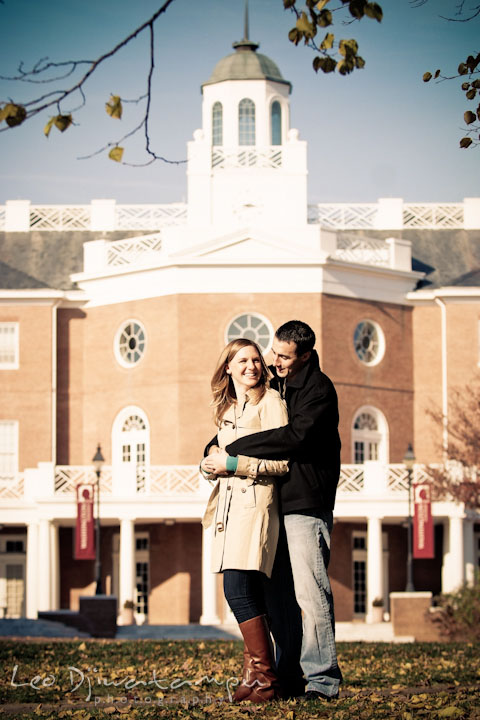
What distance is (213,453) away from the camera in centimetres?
846

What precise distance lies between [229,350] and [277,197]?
2987 cm

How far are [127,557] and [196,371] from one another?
5068mm

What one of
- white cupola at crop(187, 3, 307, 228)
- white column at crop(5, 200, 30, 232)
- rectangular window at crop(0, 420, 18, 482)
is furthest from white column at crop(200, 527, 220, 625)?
white column at crop(5, 200, 30, 232)

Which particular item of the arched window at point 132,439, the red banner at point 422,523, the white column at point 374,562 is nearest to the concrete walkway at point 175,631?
the white column at point 374,562

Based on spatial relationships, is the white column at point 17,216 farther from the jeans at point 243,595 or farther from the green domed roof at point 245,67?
the jeans at point 243,595

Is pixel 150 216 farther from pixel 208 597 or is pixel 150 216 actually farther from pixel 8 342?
pixel 208 597

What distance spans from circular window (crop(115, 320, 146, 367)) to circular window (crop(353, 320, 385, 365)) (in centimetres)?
570

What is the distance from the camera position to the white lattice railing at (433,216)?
4097 centimetres

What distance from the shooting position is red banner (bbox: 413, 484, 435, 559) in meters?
32.9

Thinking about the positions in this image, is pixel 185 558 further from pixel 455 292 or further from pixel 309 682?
pixel 309 682

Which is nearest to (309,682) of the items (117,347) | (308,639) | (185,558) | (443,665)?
(308,639)

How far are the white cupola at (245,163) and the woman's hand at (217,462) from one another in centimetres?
2739

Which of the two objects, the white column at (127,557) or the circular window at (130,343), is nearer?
the white column at (127,557)

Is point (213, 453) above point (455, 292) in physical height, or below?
below
